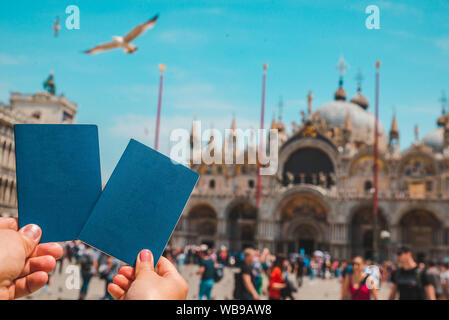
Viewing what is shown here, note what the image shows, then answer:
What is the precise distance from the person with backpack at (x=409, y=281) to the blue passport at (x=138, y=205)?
5.49 m

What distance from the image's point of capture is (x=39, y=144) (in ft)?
7.23

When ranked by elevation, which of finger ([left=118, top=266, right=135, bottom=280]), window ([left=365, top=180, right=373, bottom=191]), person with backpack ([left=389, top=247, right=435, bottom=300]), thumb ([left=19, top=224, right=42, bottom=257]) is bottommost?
person with backpack ([left=389, top=247, right=435, bottom=300])

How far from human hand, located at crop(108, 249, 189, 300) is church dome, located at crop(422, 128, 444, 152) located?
2132 inches

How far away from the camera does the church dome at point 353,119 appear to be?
50.7 metres

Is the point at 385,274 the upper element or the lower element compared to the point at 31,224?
lower

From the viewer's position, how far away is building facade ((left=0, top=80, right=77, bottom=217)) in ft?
77.4

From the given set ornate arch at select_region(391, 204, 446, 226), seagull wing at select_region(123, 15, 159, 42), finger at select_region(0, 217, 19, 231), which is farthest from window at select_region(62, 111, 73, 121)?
finger at select_region(0, 217, 19, 231)

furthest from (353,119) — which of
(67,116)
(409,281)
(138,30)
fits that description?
(138,30)

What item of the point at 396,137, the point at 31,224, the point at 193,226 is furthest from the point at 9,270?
the point at 396,137

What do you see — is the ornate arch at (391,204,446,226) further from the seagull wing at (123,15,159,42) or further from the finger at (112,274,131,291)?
the finger at (112,274,131,291)

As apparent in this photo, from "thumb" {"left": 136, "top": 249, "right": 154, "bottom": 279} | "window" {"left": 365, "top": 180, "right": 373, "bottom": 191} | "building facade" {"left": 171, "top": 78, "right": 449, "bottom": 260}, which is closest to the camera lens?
"thumb" {"left": 136, "top": 249, "right": 154, "bottom": 279}

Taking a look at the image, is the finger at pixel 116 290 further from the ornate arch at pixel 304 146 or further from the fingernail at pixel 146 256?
the ornate arch at pixel 304 146
